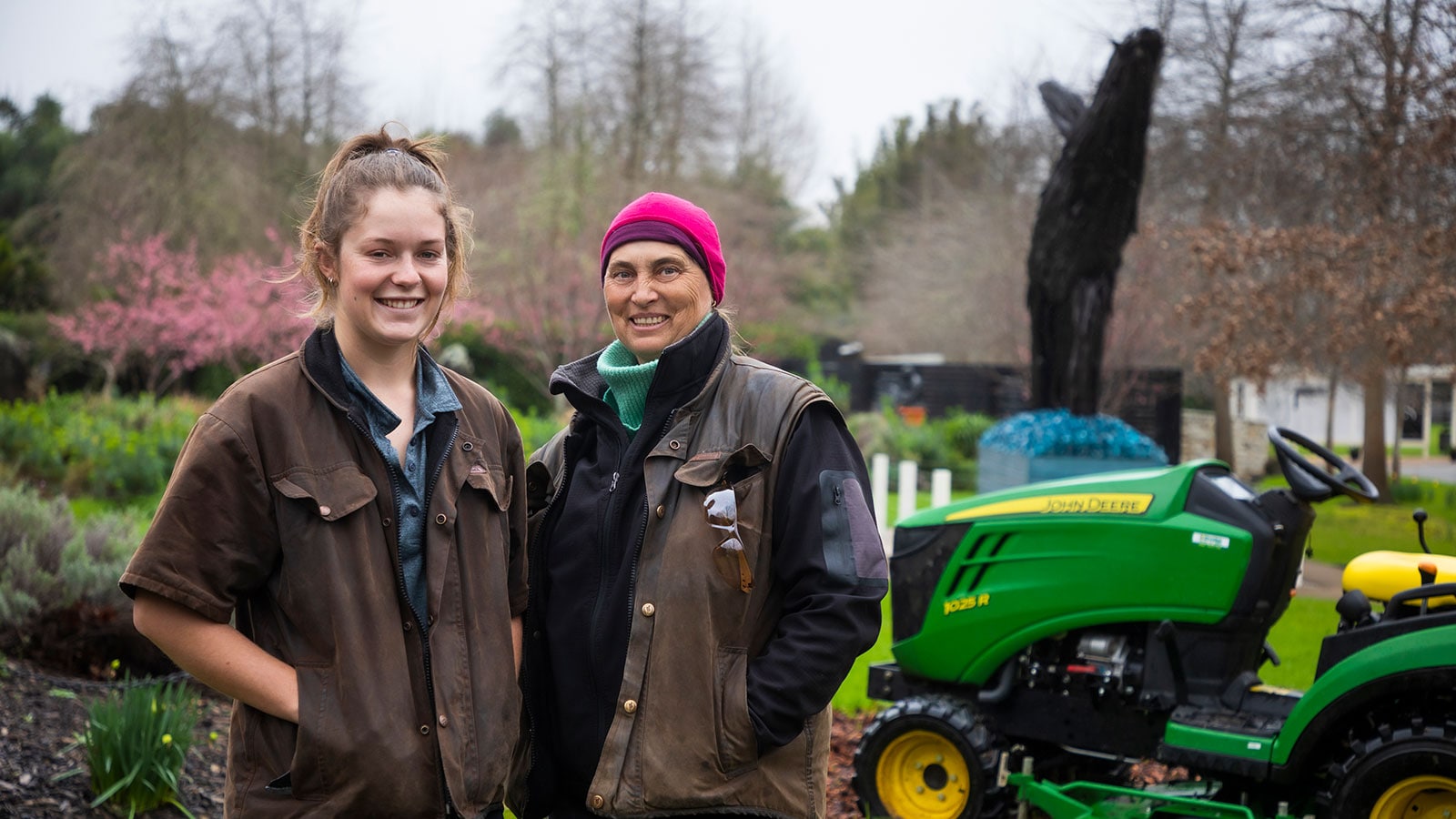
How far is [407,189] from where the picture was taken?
222cm

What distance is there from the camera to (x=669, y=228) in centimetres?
256

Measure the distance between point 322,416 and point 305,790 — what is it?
0.63 metres

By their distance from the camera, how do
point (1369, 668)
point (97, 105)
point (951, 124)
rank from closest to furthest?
1. point (1369, 668)
2. point (97, 105)
3. point (951, 124)

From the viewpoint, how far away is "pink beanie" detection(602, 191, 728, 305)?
256 cm

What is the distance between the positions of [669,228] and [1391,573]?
280 cm

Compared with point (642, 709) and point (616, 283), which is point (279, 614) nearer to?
point (642, 709)

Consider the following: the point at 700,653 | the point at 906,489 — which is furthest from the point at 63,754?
the point at 906,489

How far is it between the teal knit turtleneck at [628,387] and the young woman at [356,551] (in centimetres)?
31

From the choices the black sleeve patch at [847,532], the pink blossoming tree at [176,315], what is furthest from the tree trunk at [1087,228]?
the pink blossoming tree at [176,315]

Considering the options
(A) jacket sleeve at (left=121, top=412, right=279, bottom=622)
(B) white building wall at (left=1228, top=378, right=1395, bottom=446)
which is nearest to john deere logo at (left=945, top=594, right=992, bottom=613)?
(A) jacket sleeve at (left=121, top=412, right=279, bottom=622)

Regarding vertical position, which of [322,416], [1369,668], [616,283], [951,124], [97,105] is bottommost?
[1369,668]

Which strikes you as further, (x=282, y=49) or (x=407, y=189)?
(x=282, y=49)

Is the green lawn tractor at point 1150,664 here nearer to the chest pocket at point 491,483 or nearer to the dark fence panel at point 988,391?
the chest pocket at point 491,483

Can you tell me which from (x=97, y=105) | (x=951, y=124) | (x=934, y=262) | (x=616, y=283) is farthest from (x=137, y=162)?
(x=951, y=124)
